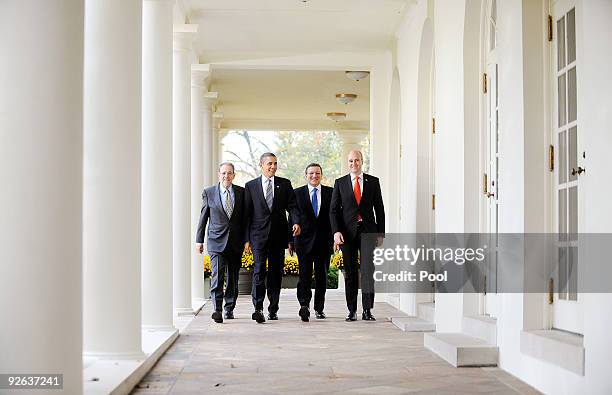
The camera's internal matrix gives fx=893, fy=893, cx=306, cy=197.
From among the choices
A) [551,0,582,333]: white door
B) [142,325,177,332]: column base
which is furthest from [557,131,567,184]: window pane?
[142,325,177,332]: column base

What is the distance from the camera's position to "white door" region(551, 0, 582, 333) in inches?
231

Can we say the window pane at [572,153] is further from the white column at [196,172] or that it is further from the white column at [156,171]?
the white column at [196,172]

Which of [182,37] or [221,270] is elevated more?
[182,37]

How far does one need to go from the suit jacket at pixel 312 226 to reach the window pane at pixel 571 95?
5466 millimetres

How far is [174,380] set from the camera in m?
6.20

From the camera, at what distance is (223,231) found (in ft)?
35.3

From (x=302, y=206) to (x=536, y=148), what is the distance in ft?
17.4

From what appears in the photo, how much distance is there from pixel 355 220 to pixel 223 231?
1599 mm

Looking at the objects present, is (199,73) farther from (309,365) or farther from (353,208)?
(309,365)

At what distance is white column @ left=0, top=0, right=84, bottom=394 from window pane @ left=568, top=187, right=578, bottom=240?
3.38 meters

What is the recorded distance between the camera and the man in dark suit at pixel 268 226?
10805 mm

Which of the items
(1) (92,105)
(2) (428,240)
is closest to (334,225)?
(2) (428,240)

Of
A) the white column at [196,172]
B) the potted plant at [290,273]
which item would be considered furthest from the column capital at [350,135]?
the white column at [196,172]

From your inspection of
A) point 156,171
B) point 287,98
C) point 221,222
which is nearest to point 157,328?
point 156,171
